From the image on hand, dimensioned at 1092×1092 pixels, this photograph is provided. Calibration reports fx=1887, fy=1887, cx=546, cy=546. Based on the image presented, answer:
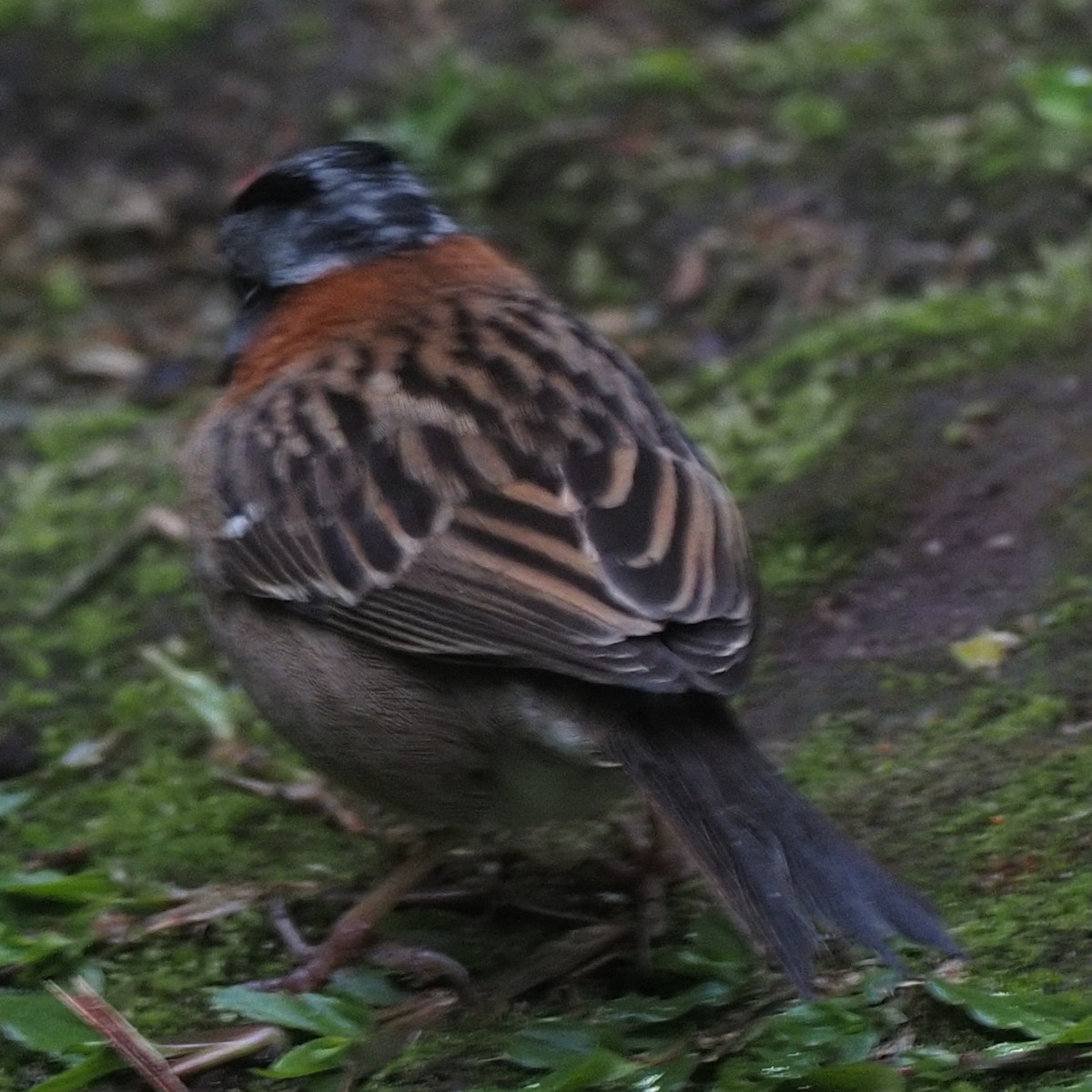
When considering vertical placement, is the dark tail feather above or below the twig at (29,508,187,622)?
below

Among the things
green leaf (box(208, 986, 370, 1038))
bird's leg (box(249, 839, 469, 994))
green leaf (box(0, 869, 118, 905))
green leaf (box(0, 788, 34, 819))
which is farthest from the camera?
green leaf (box(0, 788, 34, 819))

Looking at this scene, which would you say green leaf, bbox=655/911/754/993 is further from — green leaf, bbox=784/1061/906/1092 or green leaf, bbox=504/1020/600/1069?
green leaf, bbox=784/1061/906/1092

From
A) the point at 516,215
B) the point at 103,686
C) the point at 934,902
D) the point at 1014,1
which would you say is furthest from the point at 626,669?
the point at 1014,1

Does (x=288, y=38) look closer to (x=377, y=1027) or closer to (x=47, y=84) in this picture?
(x=47, y=84)

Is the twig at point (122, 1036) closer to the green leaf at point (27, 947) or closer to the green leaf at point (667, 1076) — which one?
the green leaf at point (27, 947)

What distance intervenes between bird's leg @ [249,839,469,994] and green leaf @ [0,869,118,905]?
41cm

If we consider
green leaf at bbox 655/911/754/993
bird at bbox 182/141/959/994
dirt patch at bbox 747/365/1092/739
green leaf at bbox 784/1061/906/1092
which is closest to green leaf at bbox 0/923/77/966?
bird at bbox 182/141/959/994

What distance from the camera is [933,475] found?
5.62 meters

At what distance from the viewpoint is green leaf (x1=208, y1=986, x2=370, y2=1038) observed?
3781 mm

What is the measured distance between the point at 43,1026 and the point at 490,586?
125 cm

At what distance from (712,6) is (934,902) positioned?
238 inches

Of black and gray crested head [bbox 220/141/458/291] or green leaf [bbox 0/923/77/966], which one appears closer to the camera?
green leaf [bbox 0/923/77/966]

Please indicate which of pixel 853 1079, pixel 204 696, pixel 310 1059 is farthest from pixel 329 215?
pixel 853 1079

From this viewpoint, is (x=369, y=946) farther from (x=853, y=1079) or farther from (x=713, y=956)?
(x=853, y=1079)
